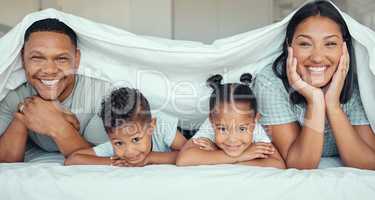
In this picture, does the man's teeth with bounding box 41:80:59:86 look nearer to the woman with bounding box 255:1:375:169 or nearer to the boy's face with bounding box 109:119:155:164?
the boy's face with bounding box 109:119:155:164

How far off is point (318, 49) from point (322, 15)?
3.8 inches

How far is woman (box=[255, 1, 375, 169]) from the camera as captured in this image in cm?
119

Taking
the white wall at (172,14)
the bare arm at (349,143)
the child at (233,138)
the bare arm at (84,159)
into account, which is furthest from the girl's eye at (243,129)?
the white wall at (172,14)

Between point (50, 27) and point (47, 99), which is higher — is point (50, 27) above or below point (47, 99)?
above

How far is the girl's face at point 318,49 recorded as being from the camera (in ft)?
4.00

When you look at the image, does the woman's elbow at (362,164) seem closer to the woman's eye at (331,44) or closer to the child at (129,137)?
the woman's eye at (331,44)

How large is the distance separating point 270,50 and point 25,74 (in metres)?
0.72

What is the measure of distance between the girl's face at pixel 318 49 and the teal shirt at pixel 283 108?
0.27 feet

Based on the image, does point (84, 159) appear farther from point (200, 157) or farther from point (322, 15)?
point (322, 15)

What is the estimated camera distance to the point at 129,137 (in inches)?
A: 47.1

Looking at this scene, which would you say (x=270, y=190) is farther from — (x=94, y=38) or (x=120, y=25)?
(x=120, y=25)

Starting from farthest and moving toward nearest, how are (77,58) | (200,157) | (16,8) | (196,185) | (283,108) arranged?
(16,8), (77,58), (283,108), (200,157), (196,185)

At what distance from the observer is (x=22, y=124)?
1312 millimetres

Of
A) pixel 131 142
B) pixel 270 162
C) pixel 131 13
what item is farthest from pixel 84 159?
pixel 131 13
